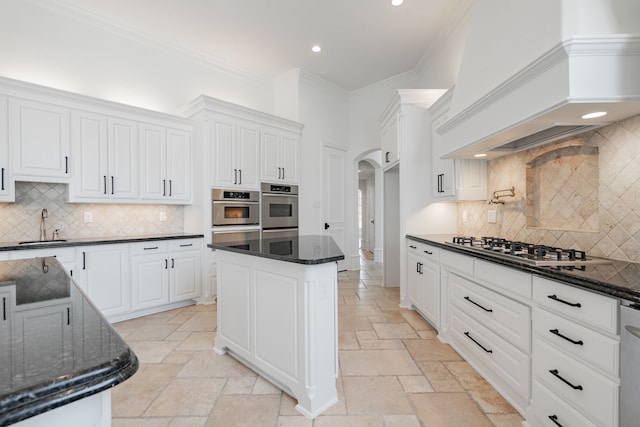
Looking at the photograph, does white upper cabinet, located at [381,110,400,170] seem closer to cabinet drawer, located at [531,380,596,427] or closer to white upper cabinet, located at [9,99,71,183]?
cabinet drawer, located at [531,380,596,427]

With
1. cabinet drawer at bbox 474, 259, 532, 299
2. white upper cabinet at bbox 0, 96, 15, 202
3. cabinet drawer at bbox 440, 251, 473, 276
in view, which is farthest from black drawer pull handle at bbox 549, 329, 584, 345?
white upper cabinet at bbox 0, 96, 15, 202

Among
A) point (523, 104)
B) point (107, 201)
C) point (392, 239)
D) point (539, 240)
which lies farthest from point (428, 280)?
point (107, 201)

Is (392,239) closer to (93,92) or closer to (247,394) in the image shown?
(247,394)

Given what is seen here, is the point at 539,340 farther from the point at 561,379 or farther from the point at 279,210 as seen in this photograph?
the point at 279,210

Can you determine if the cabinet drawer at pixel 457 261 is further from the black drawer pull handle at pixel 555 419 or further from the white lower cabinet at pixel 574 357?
the black drawer pull handle at pixel 555 419

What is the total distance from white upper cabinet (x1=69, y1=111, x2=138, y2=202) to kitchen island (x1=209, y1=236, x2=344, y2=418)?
2.12 metres

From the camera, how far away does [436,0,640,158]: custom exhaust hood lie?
1.47 metres

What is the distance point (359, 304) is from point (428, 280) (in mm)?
1137

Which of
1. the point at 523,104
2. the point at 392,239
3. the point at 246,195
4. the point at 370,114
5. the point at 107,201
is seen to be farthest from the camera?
the point at 370,114

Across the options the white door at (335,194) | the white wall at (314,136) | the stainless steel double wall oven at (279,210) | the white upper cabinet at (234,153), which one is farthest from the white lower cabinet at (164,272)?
the white door at (335,194)

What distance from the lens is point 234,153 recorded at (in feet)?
14.1

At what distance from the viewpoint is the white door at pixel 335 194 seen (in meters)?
5.73

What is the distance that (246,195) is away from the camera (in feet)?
14.5

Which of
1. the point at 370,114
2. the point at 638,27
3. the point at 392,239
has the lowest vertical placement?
the point at 392,239
